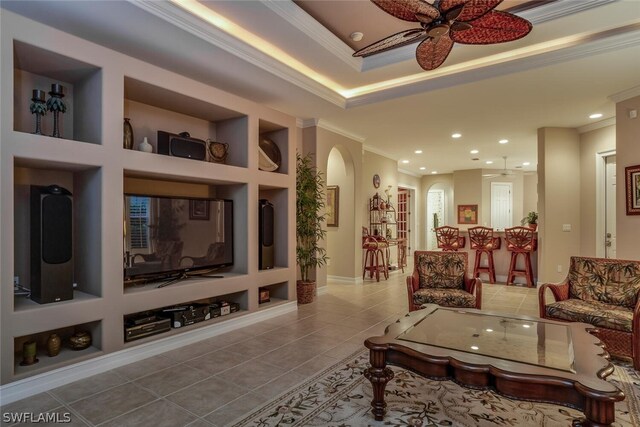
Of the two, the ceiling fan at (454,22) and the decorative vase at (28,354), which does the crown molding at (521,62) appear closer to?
the ceiling fan at (454,22)

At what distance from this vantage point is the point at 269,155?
4.74 m

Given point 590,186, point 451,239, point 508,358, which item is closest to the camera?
point 508,358

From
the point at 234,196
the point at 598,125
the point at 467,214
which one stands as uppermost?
the point at 598,125

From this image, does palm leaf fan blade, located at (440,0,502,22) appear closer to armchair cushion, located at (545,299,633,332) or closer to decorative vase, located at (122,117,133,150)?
armchair cushion, located at (545,299,633,332)

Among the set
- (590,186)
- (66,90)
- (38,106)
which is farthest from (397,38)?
(590,186)

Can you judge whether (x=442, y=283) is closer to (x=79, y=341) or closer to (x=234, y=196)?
(x=234, y=196)

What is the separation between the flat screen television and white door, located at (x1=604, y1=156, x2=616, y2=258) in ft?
18.8

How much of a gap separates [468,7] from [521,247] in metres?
5.26

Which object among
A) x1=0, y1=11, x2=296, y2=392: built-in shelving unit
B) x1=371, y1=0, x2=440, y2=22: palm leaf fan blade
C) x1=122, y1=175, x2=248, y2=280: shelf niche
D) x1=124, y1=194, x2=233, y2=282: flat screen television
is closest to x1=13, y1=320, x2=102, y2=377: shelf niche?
x1=0, y1=11, x2=296, y2=392: built-in shelving unit

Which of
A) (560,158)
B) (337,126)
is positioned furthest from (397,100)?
(560,158)

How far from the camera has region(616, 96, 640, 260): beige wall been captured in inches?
164

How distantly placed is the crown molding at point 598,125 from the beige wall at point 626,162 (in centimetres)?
102

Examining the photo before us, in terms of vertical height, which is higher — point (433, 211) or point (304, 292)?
point (433, 211)

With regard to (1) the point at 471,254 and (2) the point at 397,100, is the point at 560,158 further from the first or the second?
(2) the point at 397,100
